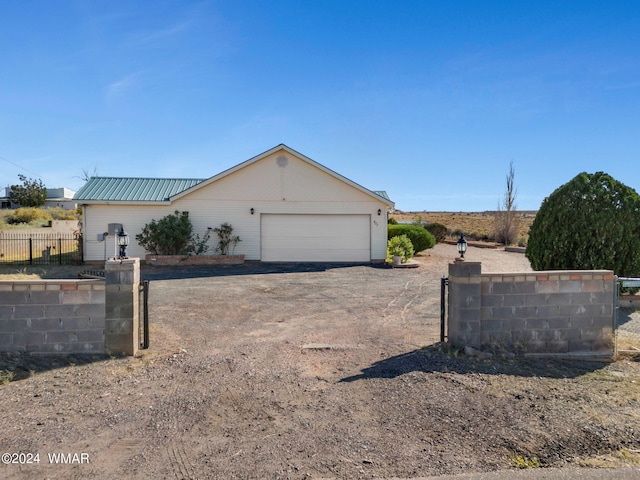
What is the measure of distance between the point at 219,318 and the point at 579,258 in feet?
23.9

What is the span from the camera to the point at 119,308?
5.67 metres

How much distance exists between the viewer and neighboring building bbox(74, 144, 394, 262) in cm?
1811

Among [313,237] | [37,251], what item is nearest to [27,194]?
[37,251]

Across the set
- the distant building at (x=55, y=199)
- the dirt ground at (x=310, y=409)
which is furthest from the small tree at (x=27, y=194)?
the dirt ground at (x=310, y=409)

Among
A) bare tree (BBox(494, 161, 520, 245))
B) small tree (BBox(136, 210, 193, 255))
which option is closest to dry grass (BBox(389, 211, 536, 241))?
bare tree (BBox(494, 161, 520, 245))

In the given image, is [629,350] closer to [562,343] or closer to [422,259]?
[562,343]

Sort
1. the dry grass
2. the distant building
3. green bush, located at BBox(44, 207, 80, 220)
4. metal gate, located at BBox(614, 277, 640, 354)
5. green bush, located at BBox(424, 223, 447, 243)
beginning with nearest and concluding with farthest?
metal gate, located at BBox(614, 277, 640, 354) → green bush, located at BBox(424, 223, 447, 243) → the dry grass → green bush, located at BBox(44, 207, 80, 220) → the distant building

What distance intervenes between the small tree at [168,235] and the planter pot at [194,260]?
464 millimetres

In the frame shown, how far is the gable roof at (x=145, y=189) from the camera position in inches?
706

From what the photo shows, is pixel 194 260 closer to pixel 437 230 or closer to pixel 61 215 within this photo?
pixel 437 230

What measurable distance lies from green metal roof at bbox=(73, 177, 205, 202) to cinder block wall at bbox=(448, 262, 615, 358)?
1505 cm

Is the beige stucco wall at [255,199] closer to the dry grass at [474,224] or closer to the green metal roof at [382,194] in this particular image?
the green metal roof at [382,194]

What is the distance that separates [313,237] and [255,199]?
3.01 metres

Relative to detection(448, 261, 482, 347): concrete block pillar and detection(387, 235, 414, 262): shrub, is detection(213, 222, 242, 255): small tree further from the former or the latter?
detection(448, 261, 482, 347): concrete block pillar
